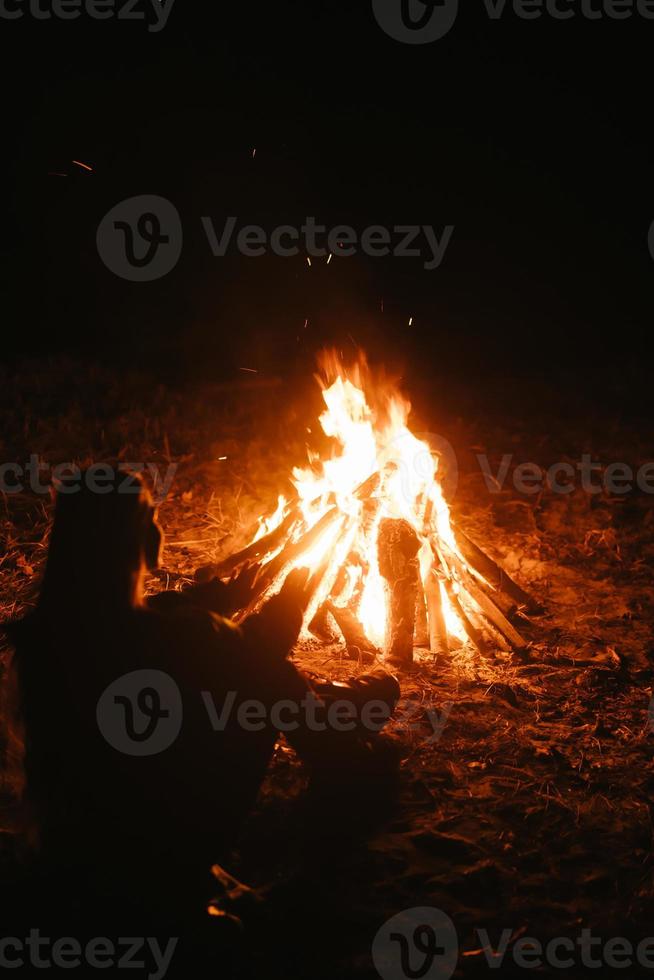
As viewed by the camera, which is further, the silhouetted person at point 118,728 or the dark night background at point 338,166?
the dark night background at point 338,166

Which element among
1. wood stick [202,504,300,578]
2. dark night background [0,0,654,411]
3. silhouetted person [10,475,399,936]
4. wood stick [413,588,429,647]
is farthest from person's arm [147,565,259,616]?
dark night background [0,0,654,411]

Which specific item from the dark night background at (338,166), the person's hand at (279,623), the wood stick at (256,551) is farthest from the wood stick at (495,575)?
the dark night background at (338,166)

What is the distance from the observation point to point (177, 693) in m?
2.44

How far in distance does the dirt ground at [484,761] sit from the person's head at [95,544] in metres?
0.55

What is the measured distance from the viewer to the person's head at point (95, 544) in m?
2.22

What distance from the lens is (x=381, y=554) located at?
4094 mm

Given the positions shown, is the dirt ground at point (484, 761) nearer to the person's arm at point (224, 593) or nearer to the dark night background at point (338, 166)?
the person's arm at point (224, 593)

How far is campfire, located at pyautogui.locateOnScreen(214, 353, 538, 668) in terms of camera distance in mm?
4070

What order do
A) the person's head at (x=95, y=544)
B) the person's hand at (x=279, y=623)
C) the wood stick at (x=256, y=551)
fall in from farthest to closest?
1. the wood stick at (x=256, y=551)
2. the person's hand at (x=279, y=623)
3. the person's head at (x=95, y=544)

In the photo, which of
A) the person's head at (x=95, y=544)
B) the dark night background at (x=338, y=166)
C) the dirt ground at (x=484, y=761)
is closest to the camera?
the person's head at (x=95, y=544)

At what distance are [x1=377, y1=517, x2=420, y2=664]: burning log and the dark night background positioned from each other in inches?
307

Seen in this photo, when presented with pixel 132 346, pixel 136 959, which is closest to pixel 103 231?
pixel 132 346

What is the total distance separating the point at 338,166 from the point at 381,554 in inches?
413

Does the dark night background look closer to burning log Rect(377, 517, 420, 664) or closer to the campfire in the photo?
the campfire
